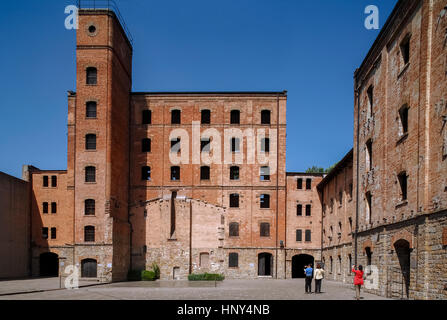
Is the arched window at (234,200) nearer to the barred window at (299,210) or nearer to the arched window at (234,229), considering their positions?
the arched window at (234,229)

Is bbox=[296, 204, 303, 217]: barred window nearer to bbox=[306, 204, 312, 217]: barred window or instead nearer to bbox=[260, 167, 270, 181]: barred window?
bbox=[306, 204, 312, 217]: barred window

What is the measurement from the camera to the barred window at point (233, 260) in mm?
37469

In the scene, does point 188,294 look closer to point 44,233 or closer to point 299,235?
point 299,235

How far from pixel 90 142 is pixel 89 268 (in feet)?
32.1

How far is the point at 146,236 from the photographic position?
37.5m

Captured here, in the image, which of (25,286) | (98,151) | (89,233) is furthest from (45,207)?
(25,286)

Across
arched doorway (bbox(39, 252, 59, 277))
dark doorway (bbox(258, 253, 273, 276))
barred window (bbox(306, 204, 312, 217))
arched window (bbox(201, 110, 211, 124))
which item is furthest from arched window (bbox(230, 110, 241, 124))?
arched doorway (bbox(39, 252, 59, 277))

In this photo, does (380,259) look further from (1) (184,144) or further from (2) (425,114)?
(1) (184,144)

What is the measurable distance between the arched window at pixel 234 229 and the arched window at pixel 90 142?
14.1 meters

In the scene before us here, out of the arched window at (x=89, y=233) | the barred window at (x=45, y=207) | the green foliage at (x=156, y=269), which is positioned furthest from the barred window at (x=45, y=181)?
the green foliage at (x=156, y=269)

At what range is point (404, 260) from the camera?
17406 millimetres

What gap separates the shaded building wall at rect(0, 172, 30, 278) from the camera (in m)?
34.7

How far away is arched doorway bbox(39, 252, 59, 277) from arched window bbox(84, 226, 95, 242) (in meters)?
10.3
